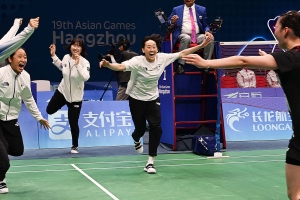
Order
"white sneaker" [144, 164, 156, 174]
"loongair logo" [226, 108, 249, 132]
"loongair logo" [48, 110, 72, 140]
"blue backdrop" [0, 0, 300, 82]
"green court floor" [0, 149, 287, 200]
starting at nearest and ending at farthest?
"green court floor" [0, 149, 287, 200] < "white sneaker" [144, 164, 156, 174] < "loongair logo" [48, 110, 72, 140] < "loongair logo" [226, 108, 249, 132] < "blue backdrop" [0, 0, 300, 82]

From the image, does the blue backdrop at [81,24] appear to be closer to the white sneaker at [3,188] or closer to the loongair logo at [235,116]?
the loongair logo at [235,116]

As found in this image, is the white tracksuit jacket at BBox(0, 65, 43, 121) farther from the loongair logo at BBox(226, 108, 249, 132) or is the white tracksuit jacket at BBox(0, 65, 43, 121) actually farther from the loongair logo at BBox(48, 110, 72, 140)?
the loongair logo at BBox(226, 108, 249, 132)

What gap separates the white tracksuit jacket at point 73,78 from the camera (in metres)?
9.48

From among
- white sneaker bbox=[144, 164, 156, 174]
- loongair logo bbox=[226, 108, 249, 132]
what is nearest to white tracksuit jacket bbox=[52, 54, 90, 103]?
white sneaker bbox=[144, 164, 156, 174]

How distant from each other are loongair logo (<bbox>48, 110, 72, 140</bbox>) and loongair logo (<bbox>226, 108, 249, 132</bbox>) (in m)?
3.27

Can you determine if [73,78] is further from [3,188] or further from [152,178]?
[3,188]

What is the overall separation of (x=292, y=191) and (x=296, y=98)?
2.25ft

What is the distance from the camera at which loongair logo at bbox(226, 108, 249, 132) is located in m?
11.1

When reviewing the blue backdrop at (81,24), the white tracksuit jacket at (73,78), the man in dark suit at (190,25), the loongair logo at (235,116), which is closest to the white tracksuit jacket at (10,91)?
the white tracksuit jacket at (73,78)

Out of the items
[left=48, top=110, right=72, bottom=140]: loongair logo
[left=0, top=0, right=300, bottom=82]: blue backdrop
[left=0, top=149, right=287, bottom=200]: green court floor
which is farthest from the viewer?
[left=0, top=0, right=300, bottom=82]: blue backdrop

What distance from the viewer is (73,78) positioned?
953 centimetres

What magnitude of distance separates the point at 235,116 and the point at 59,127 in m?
3.62

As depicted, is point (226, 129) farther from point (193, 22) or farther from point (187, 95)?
point (193, 22)

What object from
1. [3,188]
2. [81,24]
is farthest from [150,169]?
[81,24]
